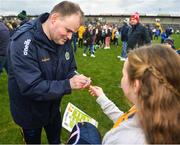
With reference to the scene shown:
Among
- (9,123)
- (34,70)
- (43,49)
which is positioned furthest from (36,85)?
(9,123)

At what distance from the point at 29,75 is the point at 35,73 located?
0.20ft

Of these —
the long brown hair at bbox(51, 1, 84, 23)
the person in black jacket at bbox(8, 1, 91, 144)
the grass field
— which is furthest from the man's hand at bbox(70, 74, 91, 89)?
the grass field

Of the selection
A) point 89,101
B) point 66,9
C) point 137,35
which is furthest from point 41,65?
point 137,35

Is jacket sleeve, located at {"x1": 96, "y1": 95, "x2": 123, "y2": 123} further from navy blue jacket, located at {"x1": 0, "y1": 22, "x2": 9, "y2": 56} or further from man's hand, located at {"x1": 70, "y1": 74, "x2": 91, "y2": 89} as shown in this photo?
navy blue jacket, located at {"x1": 0, "y1": 22, "x2": 9, "y2": 56}

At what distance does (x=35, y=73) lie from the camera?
3074 mm

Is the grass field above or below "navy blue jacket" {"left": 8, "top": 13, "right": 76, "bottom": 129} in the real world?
below

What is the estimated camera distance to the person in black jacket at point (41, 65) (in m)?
3.06

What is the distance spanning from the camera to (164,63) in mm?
1887

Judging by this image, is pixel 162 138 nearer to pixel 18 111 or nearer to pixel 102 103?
pixel 102 103

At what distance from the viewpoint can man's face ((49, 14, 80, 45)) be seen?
3.09 m

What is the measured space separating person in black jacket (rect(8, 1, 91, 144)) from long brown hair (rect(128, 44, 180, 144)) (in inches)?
51.4

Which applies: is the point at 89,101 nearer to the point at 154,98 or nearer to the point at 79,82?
the point at 79,82

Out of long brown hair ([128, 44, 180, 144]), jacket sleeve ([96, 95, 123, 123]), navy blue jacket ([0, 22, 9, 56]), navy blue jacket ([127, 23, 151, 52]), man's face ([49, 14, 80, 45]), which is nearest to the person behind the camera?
long brown hair ([128, 44, 180, 144])

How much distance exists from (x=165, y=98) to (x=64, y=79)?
181cm
